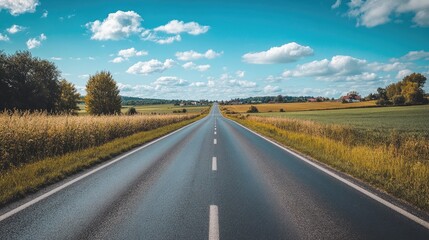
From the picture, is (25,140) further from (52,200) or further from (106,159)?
(52,200)

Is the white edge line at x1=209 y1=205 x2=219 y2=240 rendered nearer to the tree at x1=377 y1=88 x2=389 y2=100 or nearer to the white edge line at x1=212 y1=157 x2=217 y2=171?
the white edge line at x1=212 y1=157 x2=217 y2=171

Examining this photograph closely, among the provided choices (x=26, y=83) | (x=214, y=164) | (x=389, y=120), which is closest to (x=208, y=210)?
(x=214, y=164)

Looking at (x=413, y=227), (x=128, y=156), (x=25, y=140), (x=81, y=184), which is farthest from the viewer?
(x=128, y=156)

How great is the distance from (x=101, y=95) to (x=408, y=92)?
3303 inches

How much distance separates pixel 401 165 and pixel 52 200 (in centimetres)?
867

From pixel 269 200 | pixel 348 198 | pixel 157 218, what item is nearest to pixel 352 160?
pixel 348 198

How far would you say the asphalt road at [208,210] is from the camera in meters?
3.92

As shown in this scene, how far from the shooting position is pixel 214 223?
4238 mm

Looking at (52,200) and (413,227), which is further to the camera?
(52,200)

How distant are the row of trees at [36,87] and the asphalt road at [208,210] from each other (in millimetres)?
24079

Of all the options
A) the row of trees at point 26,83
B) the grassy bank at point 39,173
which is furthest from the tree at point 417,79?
the grassy bank at point 39,173

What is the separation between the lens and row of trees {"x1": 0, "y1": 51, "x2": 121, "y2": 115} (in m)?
35.6

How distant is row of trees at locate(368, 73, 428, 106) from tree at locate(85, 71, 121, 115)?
74534 millimetres

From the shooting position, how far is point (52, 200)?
17.8ft
